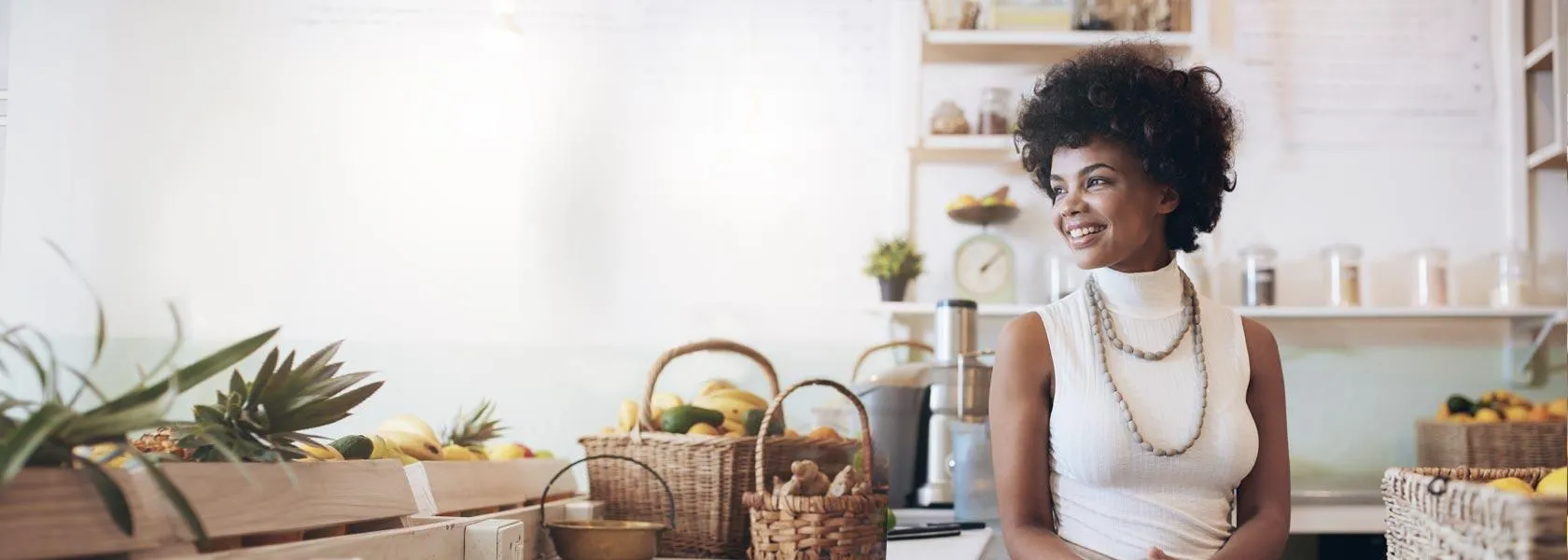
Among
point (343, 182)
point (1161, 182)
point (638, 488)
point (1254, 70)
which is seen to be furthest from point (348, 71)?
point (1161, 182)

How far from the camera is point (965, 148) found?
3436mm

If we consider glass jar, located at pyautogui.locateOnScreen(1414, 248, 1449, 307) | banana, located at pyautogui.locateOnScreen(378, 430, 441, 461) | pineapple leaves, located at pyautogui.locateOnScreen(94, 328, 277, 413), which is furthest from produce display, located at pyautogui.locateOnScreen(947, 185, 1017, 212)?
pineapple leaves, located at pyautogui.locateOnScreen(94, 328, 277, 413)

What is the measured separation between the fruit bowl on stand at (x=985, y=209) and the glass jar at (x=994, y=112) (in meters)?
0.17

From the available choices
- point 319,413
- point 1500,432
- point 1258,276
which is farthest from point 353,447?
point 1500,432

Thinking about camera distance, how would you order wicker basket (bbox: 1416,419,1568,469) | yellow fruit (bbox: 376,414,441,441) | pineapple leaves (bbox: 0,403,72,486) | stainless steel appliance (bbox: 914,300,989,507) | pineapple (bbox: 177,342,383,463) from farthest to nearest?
wicker basket (bbox: 1416,419,1568,469) → stainless steel appliance (bbox: 914,300,989,507) → yellow fruit (bbox: 376,414,441,441) → pineapple (bbox: 177,342,383,463) → pineapple leaves (bbox: 0,403,72,486)

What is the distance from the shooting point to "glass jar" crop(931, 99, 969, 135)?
11.3 feet

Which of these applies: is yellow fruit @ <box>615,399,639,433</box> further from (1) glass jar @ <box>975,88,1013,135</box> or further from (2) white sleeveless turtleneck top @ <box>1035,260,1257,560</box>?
(1) glass jar @ <box>975,88,1013,135</box>

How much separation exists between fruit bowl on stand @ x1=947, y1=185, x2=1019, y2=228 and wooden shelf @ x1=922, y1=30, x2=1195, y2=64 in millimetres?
382

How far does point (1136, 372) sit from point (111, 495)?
1106mm

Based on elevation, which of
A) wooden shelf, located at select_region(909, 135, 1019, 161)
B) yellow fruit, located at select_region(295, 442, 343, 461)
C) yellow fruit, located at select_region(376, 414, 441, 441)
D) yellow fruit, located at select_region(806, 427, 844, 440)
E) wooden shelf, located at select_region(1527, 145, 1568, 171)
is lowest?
yellow fruit, located at select_region(806, 427, 844, 440)

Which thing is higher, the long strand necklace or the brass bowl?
the long strand necklace

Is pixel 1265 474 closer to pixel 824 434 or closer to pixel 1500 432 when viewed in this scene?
pixel 824 434

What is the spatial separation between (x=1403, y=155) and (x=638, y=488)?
2.72 m

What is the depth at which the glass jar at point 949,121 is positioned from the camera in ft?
11.3
